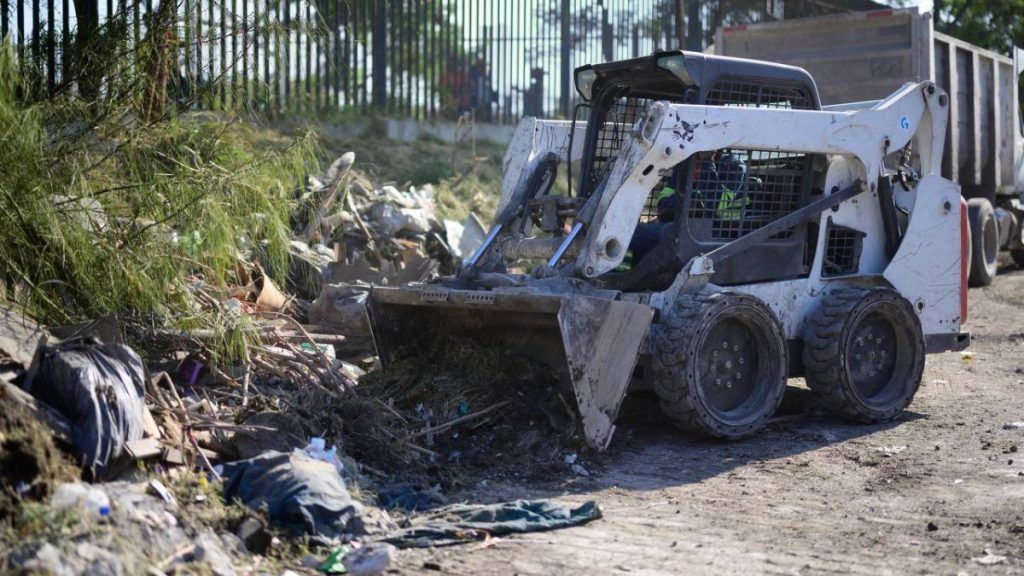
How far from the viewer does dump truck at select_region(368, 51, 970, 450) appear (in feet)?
18.7

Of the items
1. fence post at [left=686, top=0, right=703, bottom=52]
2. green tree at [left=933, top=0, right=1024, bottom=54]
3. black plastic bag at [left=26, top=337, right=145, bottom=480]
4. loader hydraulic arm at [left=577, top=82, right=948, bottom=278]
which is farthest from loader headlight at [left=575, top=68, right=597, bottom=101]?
green tree at [left=933, top=0, right=1024, bottom=54]

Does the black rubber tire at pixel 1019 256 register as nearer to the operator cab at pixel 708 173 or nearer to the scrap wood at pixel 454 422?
the operator cab at pixel 708 173

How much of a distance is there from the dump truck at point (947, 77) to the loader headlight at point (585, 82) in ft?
18.0

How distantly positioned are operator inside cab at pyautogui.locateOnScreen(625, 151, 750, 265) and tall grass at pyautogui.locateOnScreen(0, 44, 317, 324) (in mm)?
2135

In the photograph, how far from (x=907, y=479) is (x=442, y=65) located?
31.6 feet

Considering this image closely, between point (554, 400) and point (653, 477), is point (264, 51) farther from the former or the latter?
point (653, 477)

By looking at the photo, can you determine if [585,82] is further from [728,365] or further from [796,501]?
[796,501]

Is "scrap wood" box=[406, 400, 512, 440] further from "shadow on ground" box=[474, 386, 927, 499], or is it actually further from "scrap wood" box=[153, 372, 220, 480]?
"scrap wood" box=[153, 372, 220, 480]

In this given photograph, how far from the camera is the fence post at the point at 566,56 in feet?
48.9

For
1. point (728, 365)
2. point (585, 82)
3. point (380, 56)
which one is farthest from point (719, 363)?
point (380, 56)

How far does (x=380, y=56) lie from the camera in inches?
522

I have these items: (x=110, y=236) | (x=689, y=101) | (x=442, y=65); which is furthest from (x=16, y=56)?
(x=442, y=65)

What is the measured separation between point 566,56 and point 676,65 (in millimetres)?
9270

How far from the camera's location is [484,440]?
5734mm
